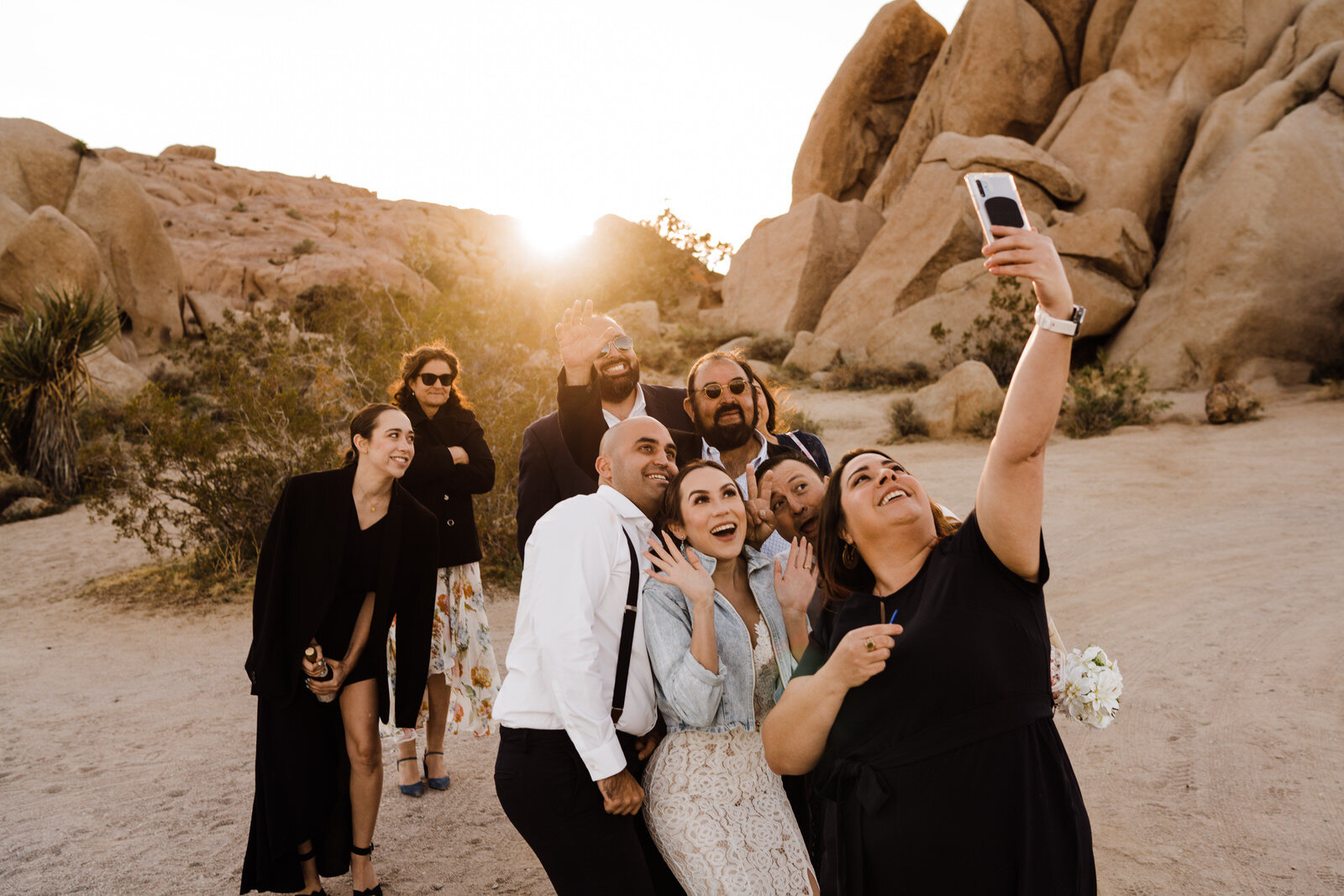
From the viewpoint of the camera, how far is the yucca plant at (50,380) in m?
12.7

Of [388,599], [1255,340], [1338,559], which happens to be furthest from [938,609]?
[1255,340]

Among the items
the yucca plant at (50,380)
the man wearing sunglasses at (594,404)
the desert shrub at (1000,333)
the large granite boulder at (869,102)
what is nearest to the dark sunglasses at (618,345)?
the man wearing sunglasses at (594,404)

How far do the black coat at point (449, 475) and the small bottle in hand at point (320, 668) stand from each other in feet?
4.52

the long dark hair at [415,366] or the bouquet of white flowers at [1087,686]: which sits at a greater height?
the long dark hair at [415,366]

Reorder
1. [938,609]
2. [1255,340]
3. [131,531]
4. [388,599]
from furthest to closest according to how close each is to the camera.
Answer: [1255,340] → [131,531] → [388,599] → [938,609]

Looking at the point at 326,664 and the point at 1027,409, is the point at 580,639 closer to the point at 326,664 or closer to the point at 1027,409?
the point at 1027,409

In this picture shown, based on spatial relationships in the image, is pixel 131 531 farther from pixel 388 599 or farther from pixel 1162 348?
pixel 1162 348

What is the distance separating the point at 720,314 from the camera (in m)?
28.7

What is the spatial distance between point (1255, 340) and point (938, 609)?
55.3ft

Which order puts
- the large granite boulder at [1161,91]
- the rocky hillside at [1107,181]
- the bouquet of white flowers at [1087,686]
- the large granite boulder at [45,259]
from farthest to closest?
the large granite boulder at [45,259] → the large granite boulder at [1161,91] → the rocky hillside at [1107,181] → the bouquet of white flowers at [1087,686]

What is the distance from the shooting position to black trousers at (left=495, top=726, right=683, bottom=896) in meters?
2.20

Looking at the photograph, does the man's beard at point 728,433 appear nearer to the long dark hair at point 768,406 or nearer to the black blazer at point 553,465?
the long dark hair at point 768,406

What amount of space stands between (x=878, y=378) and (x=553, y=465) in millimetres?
16157

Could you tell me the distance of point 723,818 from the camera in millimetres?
2172
